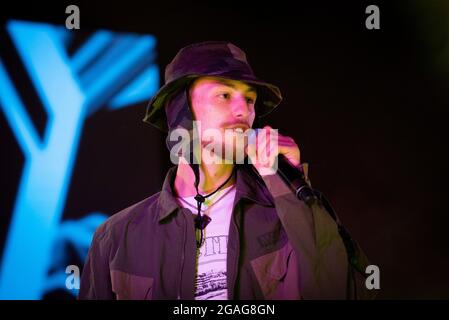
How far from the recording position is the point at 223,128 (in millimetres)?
1804

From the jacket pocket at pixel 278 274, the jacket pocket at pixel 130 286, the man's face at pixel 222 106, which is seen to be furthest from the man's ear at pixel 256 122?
the jacket pocket at pixel 130 286

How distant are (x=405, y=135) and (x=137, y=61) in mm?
1183

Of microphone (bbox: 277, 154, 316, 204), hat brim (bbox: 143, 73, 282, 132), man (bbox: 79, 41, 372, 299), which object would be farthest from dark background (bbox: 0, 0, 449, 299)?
microphone (bbox: 277, 154, 316, 204)

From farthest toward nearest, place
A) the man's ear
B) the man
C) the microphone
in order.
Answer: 1. the man's ear
2. the man
3. the microphone

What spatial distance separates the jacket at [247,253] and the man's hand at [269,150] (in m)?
0.05

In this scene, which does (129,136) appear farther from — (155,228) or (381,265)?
(381,265)

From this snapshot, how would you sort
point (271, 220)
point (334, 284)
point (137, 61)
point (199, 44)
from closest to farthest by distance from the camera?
point (334, 284) < point (271, 220) < point (199, 44) < point (137, 61)

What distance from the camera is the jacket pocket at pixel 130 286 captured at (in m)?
1.77

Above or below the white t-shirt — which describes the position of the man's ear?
above

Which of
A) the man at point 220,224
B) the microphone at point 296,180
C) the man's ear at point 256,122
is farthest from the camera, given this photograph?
the man's ear at point 256,122

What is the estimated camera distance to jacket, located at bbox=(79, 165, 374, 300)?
5.49ft

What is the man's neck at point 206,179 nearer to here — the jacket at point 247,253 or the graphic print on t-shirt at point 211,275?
the jacket at point 247,253

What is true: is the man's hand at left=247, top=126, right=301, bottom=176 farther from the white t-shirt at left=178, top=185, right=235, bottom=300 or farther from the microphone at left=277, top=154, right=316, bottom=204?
the white t-shirt at left=178, top=185, right=235, bottom=300
